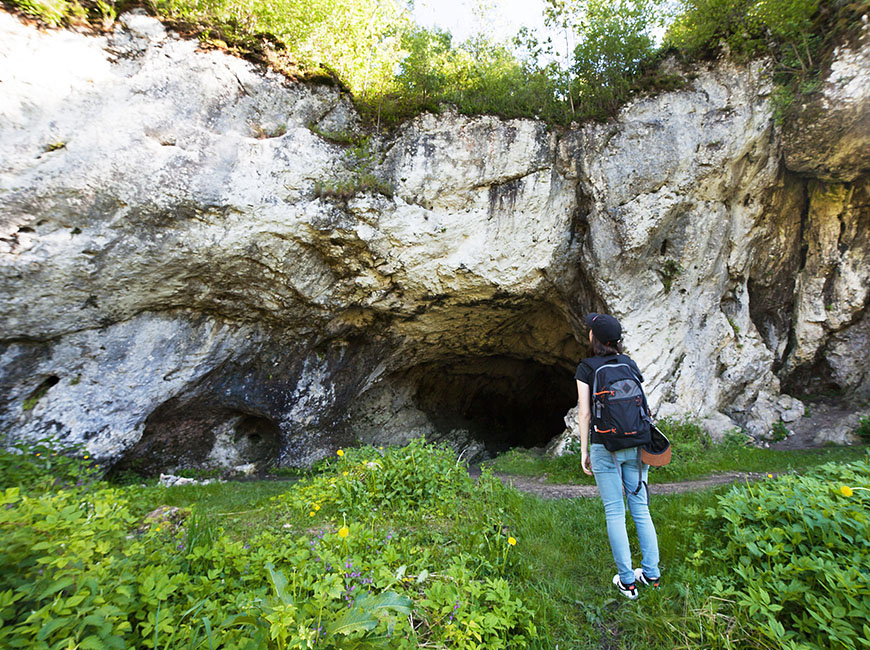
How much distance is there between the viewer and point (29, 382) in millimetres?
6410

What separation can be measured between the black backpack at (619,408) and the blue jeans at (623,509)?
13 centimetres

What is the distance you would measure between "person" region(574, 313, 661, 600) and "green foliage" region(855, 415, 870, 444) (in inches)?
350

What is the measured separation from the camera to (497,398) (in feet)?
52.1

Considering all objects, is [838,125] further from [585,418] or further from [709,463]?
[585,418]

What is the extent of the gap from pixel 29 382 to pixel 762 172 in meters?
14.8

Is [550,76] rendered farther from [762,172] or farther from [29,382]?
[29,382]

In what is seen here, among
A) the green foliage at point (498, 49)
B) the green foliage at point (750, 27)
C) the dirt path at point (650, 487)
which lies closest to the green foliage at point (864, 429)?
the dirt path at point (650, 487)

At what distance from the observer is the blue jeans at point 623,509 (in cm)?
287

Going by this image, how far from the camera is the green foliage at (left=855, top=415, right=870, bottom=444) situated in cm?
815

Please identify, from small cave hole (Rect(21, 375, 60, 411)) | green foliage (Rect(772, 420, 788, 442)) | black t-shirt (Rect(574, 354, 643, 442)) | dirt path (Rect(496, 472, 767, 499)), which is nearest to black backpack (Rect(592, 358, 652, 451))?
black t-shirt (Rect(574, 354, 643, 442))

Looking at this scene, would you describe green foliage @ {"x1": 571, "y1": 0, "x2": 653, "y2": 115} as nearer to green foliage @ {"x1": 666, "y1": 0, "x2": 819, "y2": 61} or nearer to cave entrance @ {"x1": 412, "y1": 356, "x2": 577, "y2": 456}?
green foliage @ {"x1": 666, "y1": 0, "x2": 819, "y2": 61}

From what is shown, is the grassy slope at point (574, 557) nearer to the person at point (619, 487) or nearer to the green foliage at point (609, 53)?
the person at point (619, 487)

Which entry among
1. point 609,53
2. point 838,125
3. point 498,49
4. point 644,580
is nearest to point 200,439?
A: point 644,580

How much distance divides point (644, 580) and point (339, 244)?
730cm
